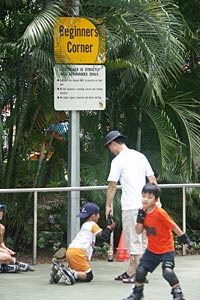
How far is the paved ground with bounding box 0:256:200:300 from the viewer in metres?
9.12

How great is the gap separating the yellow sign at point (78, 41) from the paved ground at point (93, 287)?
282 cm

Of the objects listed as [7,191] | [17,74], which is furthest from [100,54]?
[7,191]

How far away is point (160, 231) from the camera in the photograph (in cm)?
848

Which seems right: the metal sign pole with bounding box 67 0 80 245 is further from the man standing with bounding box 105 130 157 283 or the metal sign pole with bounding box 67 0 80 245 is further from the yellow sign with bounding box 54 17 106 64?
the man standing with bounding box 105 130 157 283

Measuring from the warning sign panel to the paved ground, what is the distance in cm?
220

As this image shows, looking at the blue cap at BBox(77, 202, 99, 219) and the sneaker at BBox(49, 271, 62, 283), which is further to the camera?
the blue cap at BBox(77, 202, 99, 219)

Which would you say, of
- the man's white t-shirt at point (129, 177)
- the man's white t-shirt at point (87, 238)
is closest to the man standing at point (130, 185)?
the man's white t-shirt at point (129, 177)

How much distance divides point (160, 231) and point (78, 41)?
372 centimetres

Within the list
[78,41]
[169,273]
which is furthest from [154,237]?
[78,41]

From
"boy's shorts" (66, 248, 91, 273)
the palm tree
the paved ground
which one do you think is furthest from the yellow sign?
the paved ground

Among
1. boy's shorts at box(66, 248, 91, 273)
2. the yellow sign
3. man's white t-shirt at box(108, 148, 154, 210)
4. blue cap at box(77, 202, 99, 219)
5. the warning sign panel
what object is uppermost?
the yellow sign

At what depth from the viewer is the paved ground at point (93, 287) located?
29.9 feet

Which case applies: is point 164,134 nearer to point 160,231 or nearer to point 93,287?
point 93,287

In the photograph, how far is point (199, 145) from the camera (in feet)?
41.8
